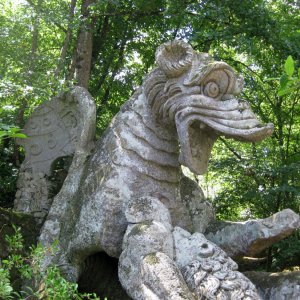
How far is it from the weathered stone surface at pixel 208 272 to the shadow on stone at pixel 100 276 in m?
0.62

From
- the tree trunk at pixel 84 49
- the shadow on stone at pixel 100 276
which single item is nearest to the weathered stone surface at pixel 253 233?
the shadow on stone at pixel 100 276

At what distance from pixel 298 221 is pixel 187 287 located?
72 cm

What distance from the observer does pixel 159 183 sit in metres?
2.75

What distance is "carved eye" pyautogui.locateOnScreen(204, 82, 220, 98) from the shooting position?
265 centimetres

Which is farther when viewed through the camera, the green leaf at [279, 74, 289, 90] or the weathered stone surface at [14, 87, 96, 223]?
the weathered stone surface at [14, 87, 96, 223]

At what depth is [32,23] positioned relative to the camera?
5.25 m

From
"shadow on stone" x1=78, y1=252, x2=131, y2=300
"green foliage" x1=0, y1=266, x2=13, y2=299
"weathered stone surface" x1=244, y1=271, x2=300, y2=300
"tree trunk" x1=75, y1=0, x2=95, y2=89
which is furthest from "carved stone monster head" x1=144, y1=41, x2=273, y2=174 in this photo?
"tree trunk" x1=75, y1=0, x2=95, y2=89

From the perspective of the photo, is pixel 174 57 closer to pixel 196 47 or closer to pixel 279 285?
pixel 279 285

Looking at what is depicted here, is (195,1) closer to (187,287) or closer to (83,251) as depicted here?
(83,251)

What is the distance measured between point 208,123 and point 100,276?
106 centimetres

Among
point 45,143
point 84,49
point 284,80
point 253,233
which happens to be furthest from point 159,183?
point 84,49

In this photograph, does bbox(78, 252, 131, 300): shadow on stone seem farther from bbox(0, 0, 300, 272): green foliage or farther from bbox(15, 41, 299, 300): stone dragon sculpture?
bbox(0, 0, 300, 272): green foliage

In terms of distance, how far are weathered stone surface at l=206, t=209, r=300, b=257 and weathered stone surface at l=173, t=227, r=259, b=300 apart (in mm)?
372

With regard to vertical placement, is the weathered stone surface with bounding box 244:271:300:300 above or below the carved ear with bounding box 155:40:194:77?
below
